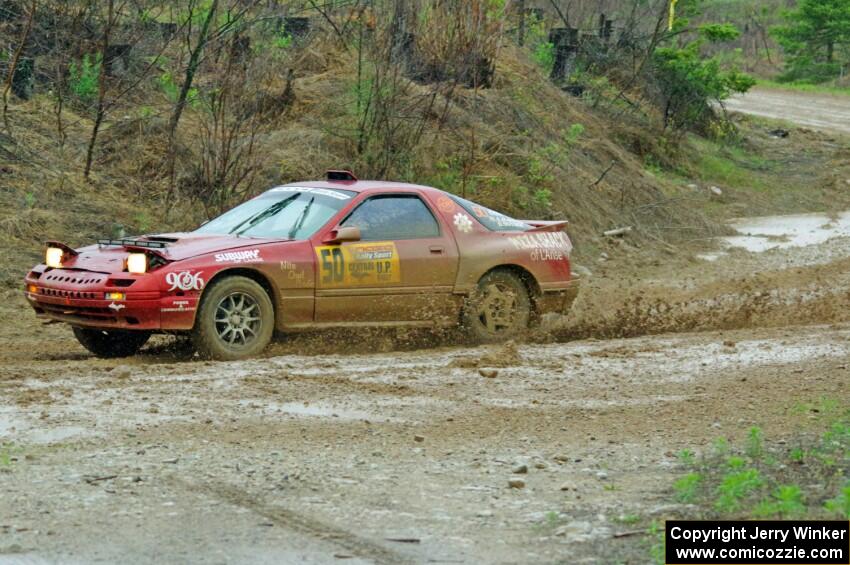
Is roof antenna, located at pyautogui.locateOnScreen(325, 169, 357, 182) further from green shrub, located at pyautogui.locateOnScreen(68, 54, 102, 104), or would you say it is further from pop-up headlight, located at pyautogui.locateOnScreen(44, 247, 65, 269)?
green shrub, located at pyautogui.locateOnScreen(68, 54, 102, 104)

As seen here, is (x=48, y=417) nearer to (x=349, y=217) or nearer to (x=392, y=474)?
(x=392, y=474)

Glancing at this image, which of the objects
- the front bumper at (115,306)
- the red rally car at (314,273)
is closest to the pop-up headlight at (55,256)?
the red rally car at (314,273)

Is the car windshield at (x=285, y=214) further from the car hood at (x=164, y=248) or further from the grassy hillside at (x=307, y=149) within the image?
the grassy hillside at (x=307, y=149)

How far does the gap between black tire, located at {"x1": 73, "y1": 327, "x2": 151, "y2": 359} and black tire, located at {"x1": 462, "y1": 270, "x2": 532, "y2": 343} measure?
2.89 metres

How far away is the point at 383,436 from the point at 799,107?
101 feet

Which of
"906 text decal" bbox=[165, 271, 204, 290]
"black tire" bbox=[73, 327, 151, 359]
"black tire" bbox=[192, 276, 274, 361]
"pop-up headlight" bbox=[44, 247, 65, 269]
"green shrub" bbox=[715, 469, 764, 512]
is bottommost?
"green shrub" bbox=[715, 469, 764, 512]

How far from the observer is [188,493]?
6328 millimetres

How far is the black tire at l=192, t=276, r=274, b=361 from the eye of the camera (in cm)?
1007

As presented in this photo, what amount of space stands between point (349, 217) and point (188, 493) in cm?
503

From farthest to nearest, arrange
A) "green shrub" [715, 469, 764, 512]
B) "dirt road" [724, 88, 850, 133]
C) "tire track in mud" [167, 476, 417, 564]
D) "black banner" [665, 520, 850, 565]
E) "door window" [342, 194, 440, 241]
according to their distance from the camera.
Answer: "dirt road" [724, 88, 850, 133] < "door window" [342, 194, 440, 241] < "green shrub" [715, 469, 764, 512] < "tire track in mud" [167, 476, 417, 564] < "black banner" [665, 520, 850, 565]

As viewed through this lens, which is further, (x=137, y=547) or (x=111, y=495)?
(x=111, y=495)

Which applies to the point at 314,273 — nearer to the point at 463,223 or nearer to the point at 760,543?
the point at 463,223

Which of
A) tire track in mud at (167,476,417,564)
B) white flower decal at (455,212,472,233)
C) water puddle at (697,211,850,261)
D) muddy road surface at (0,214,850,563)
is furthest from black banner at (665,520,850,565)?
water puddle at (697,211,850,261)

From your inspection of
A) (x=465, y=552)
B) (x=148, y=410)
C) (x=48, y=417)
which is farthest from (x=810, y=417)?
(x=48, y=417)
